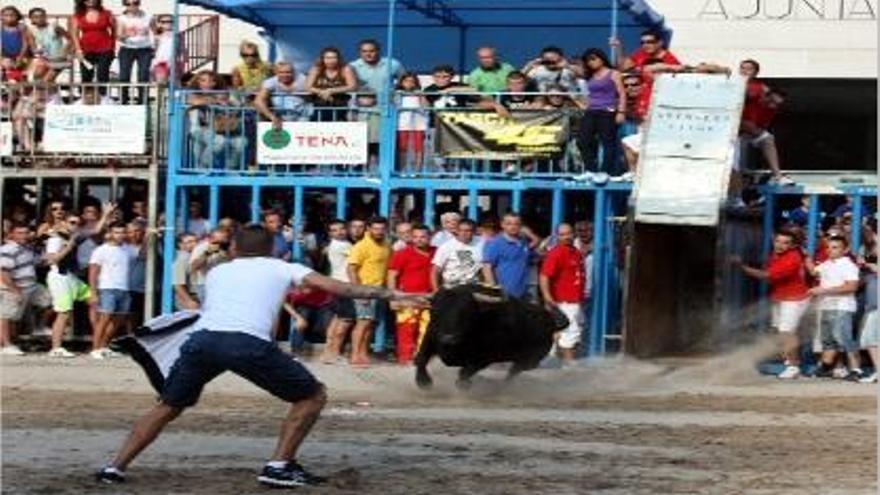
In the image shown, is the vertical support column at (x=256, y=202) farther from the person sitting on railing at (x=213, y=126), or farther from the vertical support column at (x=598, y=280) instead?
the vertical support column at (x=598, y=280)

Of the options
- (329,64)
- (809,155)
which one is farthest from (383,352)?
(809,155)

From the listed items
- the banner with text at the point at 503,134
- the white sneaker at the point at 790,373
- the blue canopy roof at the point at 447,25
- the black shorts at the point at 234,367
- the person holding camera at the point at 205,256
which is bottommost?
the white sneaker at the point at 790,373

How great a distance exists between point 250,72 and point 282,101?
0.72m

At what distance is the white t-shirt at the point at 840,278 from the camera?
18.8m

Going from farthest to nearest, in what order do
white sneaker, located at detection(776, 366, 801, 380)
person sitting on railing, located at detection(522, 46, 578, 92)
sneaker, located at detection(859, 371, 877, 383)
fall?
person sitting on railing, located at detection(522, 46, 578, 92) → white sneaker, located at detection(776, 366, 801, 380) → sneaker, located at detection(859, 371, 877, 383)

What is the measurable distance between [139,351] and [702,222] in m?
8.99

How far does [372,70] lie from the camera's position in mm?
21172

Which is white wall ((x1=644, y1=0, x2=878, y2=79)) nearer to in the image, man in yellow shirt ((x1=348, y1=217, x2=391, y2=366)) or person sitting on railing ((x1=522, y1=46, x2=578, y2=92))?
person sitting on railing ((x1=522, y1=46, x2=578, y2=92))

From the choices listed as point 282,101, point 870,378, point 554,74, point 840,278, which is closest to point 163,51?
point 282,101

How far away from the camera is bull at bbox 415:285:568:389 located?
1527 centimetres

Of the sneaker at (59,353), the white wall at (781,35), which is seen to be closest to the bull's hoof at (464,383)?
the sneaker at (59,353)

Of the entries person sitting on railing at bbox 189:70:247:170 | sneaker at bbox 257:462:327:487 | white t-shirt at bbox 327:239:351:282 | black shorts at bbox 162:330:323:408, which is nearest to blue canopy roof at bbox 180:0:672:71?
person sitting on railing at bbox 189:70:247:170

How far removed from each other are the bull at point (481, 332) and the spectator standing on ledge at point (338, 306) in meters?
3.81

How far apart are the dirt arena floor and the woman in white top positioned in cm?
457
